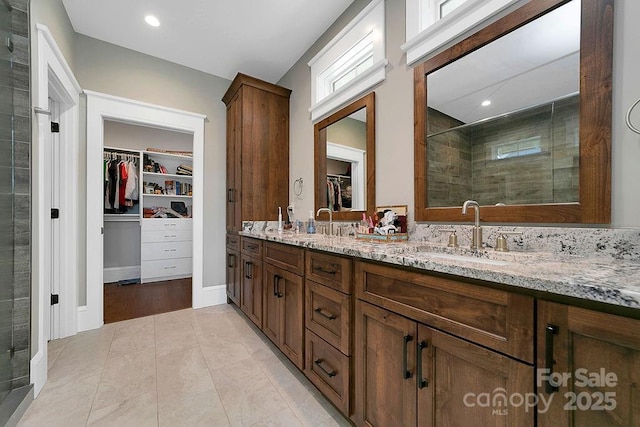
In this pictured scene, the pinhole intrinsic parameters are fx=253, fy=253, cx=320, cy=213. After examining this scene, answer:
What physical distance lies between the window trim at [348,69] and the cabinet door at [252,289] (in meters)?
1.56

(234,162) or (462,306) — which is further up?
(234,162)

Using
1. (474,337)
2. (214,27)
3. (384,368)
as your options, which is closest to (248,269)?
(384,368)

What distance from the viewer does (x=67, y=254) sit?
2248 millimetres

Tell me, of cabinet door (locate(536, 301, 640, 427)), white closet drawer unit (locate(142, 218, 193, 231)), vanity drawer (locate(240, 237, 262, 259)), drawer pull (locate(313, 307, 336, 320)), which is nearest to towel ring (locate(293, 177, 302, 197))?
vanity drawer (locate(240, 237, 262, 259))

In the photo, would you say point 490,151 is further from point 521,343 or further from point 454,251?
point 521,343

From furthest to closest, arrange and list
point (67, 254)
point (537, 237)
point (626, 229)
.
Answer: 1. point (67, 254)
2. point (537, 237)
3. point (626, 229)

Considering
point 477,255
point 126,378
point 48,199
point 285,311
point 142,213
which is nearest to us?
point 477,255

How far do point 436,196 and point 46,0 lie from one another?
3.00 meters

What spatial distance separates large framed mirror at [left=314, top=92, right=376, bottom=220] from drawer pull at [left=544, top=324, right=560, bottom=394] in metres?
1.33

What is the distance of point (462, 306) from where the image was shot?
→ 777mm

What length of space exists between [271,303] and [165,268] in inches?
124

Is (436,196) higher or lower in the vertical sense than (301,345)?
higher

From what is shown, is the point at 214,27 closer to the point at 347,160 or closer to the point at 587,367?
the point at 347,160

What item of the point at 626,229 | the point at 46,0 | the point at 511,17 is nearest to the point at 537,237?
the point at 626,229
